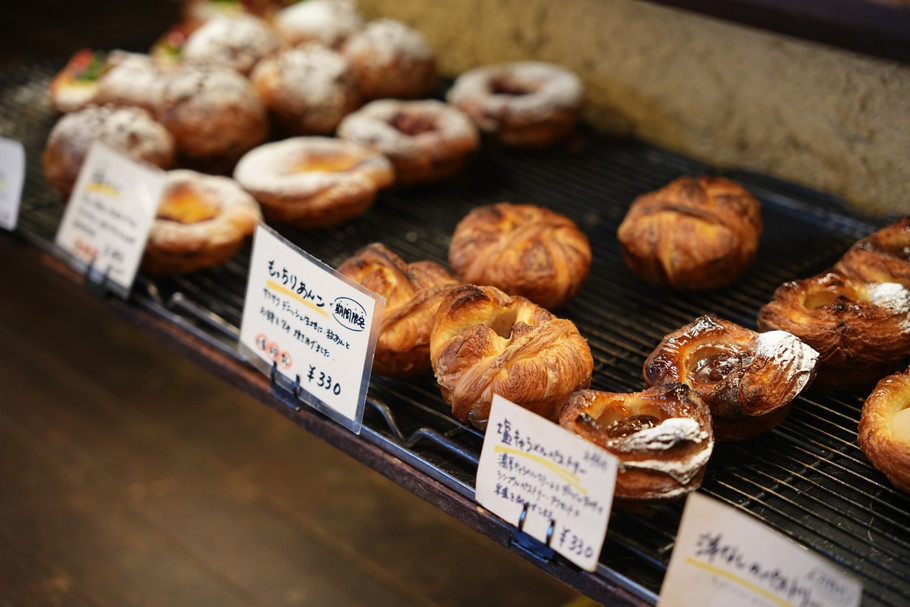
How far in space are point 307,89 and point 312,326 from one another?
156cm

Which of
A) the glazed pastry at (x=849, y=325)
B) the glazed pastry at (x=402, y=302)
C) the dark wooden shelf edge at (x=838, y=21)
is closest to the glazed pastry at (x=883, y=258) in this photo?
the glazed pastry at (x=849, y=325)

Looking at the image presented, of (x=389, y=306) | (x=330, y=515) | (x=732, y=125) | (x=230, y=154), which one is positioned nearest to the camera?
(x=389, y=306)

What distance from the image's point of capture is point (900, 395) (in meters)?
1.77

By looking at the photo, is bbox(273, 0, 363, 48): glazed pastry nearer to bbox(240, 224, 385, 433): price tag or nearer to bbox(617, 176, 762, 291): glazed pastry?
bbox(617, 176, 762, 291): glazed pastry

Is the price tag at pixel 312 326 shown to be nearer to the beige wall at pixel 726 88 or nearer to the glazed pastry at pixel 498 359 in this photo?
the glazed pastry at pixel 498 359

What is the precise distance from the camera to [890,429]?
171 centimetres

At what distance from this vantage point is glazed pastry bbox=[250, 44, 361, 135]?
325 cm

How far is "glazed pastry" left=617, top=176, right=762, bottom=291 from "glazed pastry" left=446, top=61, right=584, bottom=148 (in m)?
0.73

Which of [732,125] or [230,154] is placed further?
[230,154]

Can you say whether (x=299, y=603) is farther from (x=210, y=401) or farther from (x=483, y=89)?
(x=483, y=89)

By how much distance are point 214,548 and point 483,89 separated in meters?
1.85

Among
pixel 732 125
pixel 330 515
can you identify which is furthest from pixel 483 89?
pixel 330 515

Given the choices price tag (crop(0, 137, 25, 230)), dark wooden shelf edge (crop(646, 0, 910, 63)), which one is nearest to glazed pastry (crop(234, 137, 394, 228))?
price tag (crop(0, 137, 25, 230))

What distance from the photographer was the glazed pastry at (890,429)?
5.44 feet
